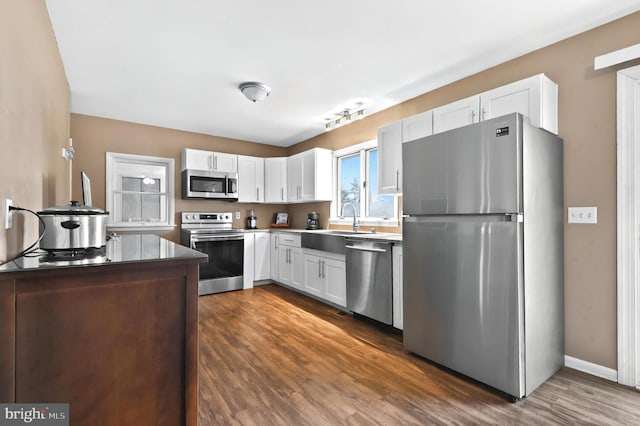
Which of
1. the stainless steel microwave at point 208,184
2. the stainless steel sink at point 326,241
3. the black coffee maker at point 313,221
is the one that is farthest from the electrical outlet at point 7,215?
the black coffee maker at point 313,221

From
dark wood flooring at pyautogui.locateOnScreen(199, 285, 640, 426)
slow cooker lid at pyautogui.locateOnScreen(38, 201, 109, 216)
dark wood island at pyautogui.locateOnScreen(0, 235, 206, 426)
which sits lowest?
dark wood flooring at pyautogui.locateOnScreen(199, 285, 640, 426)

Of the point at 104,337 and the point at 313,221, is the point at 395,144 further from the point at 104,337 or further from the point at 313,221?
the point at 104,337

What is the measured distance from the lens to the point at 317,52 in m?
2.68

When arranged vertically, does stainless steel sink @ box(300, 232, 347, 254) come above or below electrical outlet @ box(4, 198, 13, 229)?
below

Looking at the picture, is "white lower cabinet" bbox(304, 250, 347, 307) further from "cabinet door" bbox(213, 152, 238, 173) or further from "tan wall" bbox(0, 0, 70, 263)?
"tan wall" bbox(0, 0, 70, 263)

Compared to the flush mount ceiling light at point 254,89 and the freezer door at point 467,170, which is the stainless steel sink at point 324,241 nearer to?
the freezer door at point 467,170

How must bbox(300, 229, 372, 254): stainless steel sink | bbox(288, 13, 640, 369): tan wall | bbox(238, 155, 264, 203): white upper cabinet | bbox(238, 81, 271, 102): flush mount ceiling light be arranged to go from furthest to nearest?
bbox(238, 155, 264, 203): white upper cabinet < bbox(300, 229, 372, 254): stainless steel sink < bbox(238, 81, 271, 102): flush mount ceiling light < bbox(288, 13, 640, 369): tan wall

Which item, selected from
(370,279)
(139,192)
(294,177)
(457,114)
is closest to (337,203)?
(294,177)

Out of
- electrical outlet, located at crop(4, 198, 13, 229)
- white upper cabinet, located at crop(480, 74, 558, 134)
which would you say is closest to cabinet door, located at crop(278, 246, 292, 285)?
white upper cabinet, located at crop(480, 74, 558, 134)

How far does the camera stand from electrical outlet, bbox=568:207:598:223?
2.27 meters

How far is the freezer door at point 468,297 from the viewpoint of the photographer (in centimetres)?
198

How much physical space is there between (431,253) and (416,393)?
3.14 feet

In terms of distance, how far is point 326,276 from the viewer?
397 cm

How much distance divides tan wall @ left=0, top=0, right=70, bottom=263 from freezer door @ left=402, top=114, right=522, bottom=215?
7.93 feet
